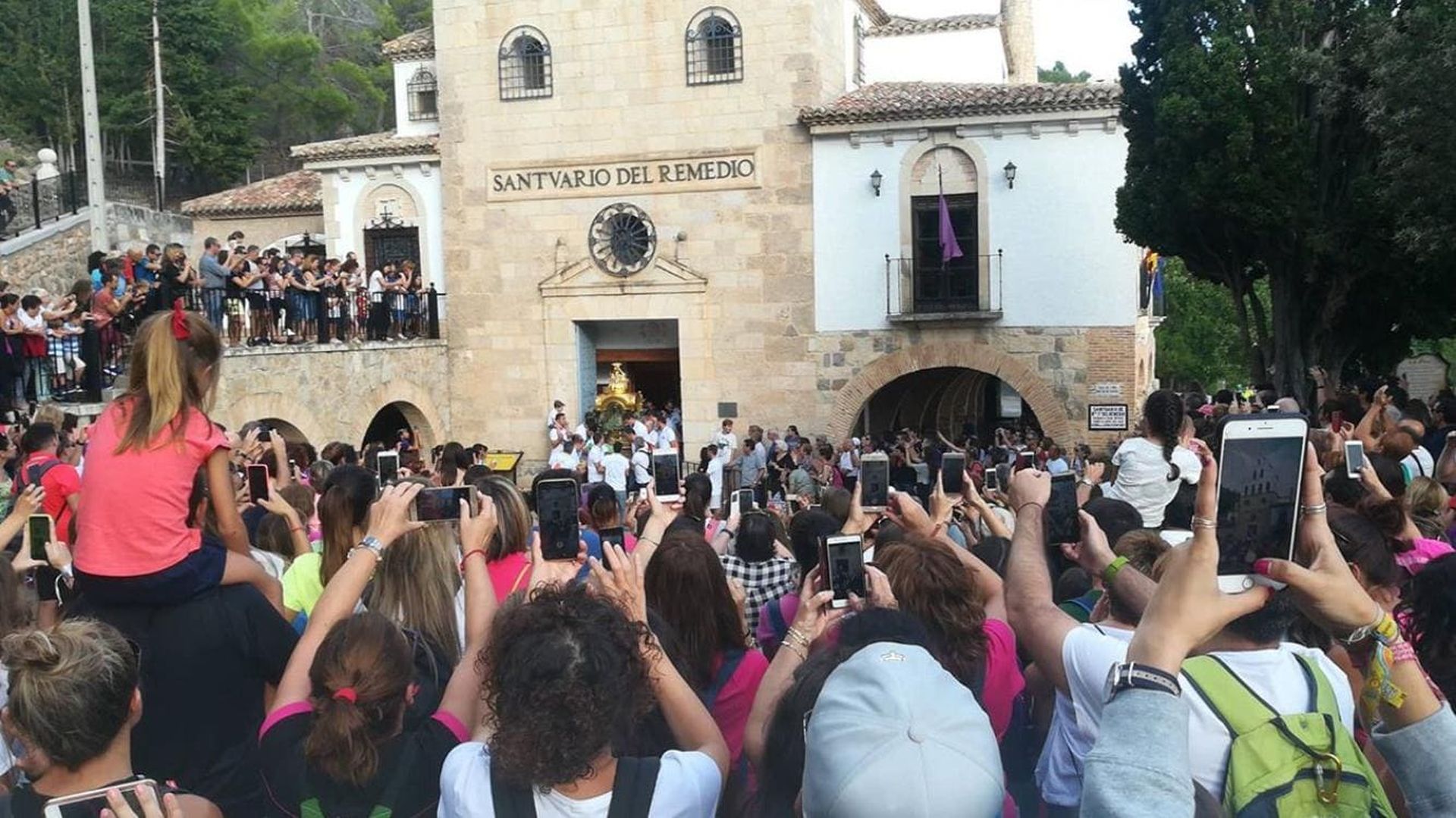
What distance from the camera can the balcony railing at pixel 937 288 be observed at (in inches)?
747

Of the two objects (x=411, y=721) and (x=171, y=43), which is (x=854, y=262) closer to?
(x=411, y=721)

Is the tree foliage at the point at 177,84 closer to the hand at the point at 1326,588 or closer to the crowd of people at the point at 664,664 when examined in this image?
the crowd of people at the point at 664,664

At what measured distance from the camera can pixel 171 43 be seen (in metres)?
30.6

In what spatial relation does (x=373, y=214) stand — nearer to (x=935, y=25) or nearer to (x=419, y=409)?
(x=419, y=409)

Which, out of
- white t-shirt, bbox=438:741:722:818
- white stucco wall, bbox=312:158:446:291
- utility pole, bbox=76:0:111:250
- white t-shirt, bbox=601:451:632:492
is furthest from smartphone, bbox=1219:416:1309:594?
white stucco wall, bbox=312:158:446:291

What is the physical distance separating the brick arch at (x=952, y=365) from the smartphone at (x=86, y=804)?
1753cm

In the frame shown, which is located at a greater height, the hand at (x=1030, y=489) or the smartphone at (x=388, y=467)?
the hand at (x=1030, y=489)

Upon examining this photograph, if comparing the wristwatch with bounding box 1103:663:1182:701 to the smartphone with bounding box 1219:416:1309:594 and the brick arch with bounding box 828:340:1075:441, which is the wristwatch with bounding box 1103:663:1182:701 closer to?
the smartphone with bounding box 1219:416:1309:594

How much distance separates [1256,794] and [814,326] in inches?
694

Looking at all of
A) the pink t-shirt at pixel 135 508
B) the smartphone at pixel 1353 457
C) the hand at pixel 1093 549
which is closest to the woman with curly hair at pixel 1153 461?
the smartphone at pixel 1353 457

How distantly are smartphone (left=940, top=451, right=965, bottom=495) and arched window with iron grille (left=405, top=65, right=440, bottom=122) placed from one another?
1895 centimetres

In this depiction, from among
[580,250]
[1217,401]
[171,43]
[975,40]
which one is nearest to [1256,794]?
[1217,401]

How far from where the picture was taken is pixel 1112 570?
10.6ft

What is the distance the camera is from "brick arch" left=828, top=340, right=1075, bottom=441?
18.8 m
